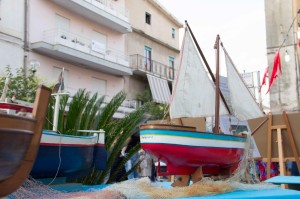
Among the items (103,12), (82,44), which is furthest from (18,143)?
(103,12)

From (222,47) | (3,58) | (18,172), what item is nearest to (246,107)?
(222,47)

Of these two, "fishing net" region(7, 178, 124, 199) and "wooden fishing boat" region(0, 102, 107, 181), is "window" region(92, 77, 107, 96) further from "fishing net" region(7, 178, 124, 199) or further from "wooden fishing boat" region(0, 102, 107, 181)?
"fishing net" region(7, 178, 124, 199)

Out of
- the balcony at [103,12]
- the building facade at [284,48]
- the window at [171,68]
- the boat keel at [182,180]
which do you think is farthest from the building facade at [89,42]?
the boat keel at [182,180]

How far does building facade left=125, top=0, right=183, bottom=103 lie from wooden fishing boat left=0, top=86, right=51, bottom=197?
1934cm

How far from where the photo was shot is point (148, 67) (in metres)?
23.6

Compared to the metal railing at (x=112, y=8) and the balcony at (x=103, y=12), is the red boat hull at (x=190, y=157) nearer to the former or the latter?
the balcony at (x=103, y=12)

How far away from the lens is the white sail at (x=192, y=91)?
570 centimetres

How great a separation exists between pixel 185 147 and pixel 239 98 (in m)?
2.01

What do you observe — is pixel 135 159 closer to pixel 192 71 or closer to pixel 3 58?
pixel 192 71

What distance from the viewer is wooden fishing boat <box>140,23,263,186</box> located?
436 centimetres

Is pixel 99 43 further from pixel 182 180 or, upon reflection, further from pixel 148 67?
pixel 182 180

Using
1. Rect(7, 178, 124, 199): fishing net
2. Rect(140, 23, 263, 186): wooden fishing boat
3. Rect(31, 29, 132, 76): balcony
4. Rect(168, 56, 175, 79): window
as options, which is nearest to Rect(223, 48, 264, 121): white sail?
Rect(140, 23, 263, 186): wooden fishing boat

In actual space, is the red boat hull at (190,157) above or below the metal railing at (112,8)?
below

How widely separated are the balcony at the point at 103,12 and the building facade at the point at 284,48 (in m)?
8.05
